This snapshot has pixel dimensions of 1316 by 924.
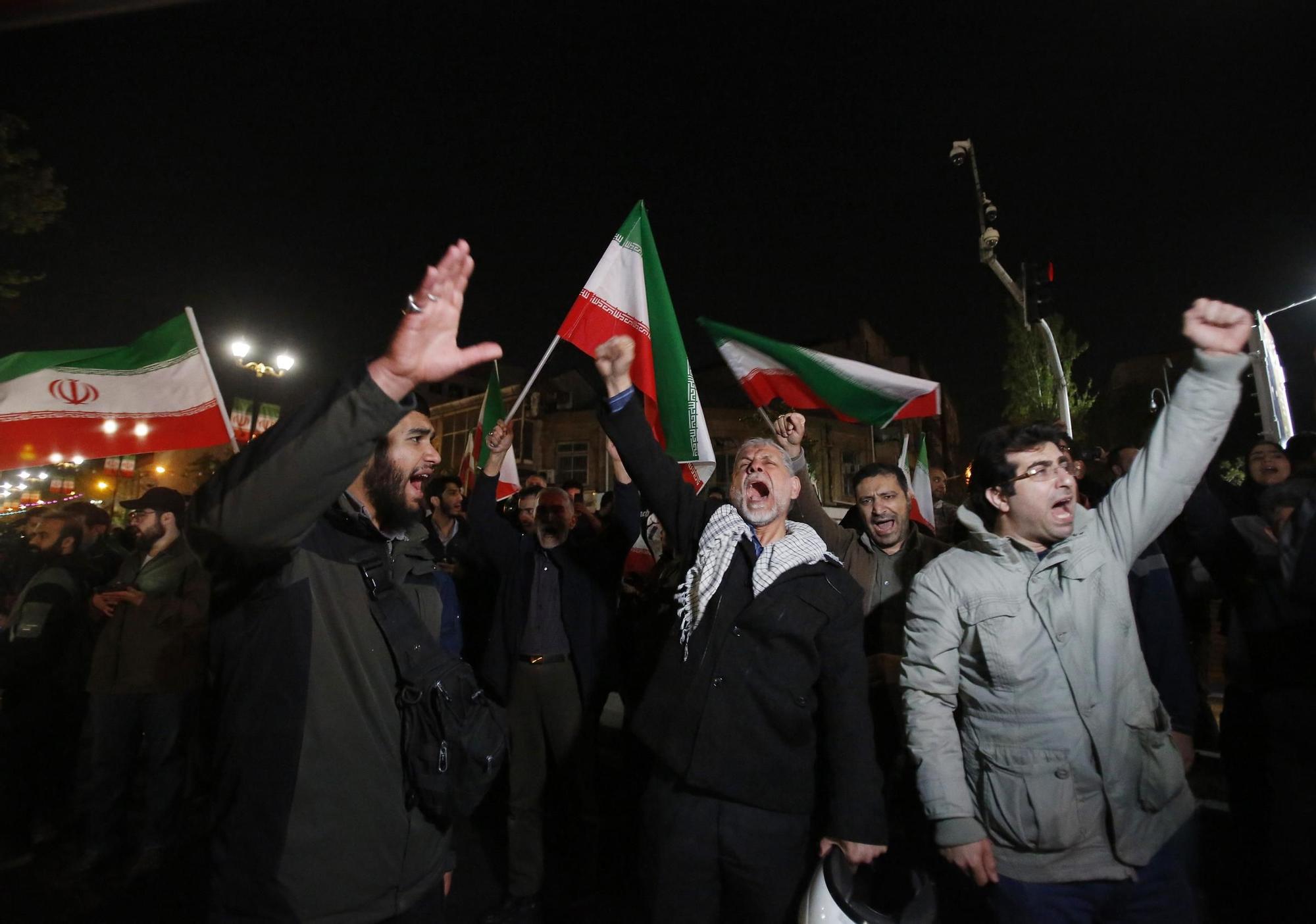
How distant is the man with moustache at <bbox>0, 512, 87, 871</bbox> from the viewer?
203 inches

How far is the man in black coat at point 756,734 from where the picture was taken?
261 cm

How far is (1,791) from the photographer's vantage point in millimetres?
5156

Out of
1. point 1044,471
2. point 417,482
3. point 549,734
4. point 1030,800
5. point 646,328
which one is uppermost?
point 646,328

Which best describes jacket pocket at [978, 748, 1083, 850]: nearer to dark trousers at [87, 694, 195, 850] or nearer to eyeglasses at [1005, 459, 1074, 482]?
eyeglasses at [1005, 459, 1074, 482]

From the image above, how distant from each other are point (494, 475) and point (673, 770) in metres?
2.66

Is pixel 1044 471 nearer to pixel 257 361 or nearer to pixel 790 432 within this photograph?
pixel 790 432

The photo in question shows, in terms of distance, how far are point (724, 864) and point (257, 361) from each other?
1715 centimetres

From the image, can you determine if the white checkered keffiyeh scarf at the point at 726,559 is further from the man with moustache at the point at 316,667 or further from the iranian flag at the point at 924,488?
the iranian flag at the point at 924,488

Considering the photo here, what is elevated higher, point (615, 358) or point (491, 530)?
point (615, 358)

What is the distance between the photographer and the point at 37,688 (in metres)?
5.32

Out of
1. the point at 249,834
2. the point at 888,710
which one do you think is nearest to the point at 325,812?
the point at 249,834

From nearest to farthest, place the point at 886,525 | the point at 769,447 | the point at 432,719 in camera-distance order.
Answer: the point at 432,719, the point at 769,447, the point at 886,525

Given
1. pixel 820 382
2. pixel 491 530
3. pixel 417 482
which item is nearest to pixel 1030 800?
pixel 417 482

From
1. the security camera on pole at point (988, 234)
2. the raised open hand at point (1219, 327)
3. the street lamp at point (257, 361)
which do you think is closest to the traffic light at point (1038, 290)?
the security camera on pole at point (988, 234)
